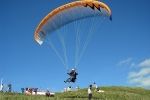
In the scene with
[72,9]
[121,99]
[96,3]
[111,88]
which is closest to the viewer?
[96,3]

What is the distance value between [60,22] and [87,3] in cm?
581

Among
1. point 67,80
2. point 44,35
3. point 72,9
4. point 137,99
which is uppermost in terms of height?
point 72,9

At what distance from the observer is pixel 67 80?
26422 mm

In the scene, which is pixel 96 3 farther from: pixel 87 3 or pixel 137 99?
pixel 137 99

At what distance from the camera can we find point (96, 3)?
2600 cm

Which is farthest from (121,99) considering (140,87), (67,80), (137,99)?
(140,87)

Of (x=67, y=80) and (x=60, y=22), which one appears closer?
(x=67, y=80)

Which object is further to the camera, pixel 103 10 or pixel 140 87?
pixel 140 87

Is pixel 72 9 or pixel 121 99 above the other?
pixel 72 9

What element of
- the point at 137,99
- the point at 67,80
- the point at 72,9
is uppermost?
the point at 72,9

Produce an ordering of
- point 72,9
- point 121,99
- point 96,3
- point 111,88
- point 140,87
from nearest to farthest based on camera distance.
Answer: point 96,3
point 72,9
point 121,99
point 111,88
point 140,87

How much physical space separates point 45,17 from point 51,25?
1834mm

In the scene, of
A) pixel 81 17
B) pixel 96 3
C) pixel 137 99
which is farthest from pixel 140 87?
pixel 96 3

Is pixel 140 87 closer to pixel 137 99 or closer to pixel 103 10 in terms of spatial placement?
A: pixel 137 99
